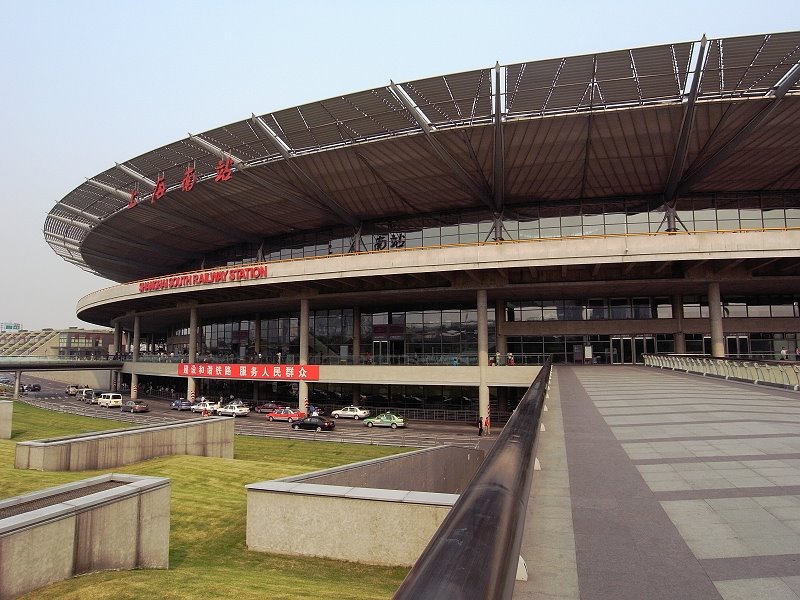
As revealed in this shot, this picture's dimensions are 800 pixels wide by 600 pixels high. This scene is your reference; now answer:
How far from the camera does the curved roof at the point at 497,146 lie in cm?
2845

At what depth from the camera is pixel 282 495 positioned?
28.0 ft

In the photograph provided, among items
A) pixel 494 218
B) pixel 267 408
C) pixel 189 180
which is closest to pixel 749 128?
pixel 494 218

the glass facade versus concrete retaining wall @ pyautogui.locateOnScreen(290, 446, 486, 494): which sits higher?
the glass facade

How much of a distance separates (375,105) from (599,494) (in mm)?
31695

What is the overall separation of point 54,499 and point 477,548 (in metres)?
8.83

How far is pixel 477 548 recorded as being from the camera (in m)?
1.34

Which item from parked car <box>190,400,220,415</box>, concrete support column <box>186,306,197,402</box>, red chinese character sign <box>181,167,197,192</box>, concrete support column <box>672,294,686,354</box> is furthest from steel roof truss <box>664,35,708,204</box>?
concrete support column <box>186,306,197,402</box>

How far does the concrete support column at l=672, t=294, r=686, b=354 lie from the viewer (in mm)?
39625

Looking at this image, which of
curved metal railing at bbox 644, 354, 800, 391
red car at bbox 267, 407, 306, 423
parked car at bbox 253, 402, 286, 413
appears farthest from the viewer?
parked car at bbox 253, 402, 286, 413

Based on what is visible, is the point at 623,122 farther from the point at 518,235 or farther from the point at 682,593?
the point at 682,593

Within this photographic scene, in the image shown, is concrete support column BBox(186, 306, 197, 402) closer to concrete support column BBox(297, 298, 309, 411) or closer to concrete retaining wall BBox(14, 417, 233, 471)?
concrete support column BBox(297, 298, 309, 411)

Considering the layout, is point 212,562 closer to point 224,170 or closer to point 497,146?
point 497,146

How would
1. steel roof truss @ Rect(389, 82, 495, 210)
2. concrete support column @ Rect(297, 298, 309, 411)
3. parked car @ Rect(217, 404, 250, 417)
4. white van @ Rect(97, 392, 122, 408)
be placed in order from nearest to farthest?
steel roof truss @ Rect(389, 82, 495, 210) → concrete support column @ Rect(297, 298, 309, 411) → parked car @ Rect(217, 404, 250, 417) → white van @ Rect(97, 392, 122, 408)

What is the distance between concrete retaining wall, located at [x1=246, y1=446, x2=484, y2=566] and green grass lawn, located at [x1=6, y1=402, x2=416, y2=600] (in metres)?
0.18
